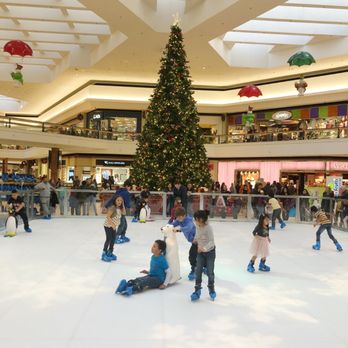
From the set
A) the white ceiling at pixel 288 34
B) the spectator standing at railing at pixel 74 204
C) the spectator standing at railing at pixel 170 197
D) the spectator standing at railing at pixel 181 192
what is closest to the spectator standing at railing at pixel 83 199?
the spectator standing at railing at pixel 74 204

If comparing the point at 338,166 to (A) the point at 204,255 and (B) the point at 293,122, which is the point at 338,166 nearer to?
(B) the point at 293,122

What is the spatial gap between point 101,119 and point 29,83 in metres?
5.89

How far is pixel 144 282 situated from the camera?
554 cm

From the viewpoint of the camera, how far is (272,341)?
157 inches

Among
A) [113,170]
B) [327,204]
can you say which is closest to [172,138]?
[327,204]

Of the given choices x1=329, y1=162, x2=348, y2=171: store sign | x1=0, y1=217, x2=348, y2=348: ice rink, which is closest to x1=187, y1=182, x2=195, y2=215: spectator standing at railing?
x1=0, y1=217, x2=348, y2=348: ice rink

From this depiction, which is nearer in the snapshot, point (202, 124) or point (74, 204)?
point (74, 204)

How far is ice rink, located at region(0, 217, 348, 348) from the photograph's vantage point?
13.1 feet

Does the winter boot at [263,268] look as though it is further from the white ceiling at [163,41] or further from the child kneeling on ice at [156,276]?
the white ceiling at [163,41]

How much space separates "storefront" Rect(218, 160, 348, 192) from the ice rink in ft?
52.2

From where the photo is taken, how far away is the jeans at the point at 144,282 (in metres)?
5.41

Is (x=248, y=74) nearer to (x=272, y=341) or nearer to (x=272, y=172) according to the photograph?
(x=272, y=172)

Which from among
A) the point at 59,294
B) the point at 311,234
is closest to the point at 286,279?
the point at 59,294

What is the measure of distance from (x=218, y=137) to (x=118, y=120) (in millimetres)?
9253
